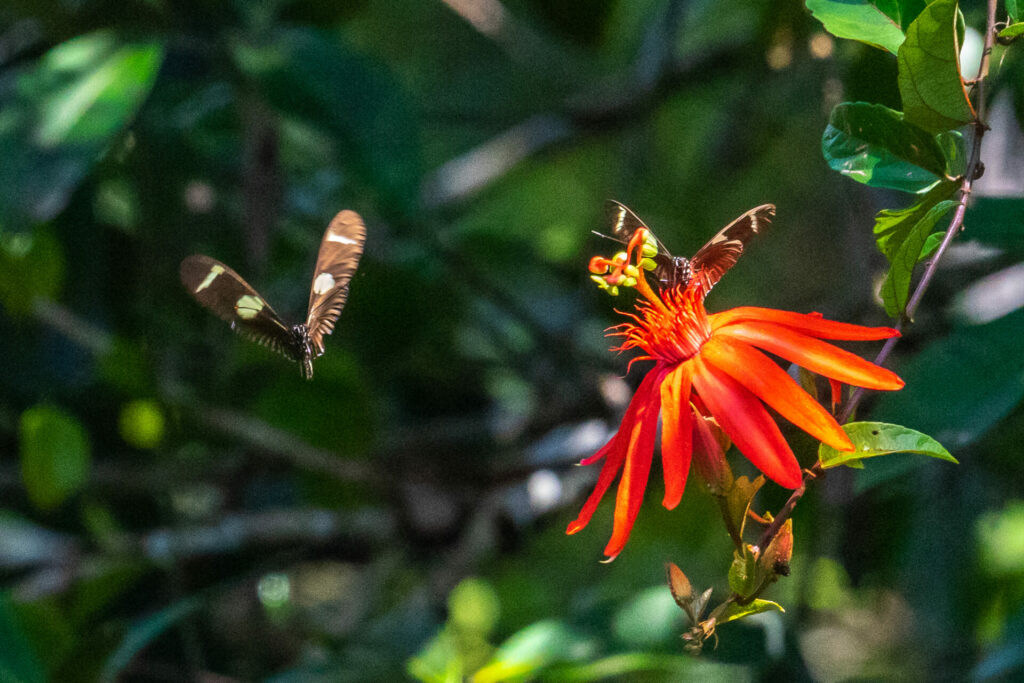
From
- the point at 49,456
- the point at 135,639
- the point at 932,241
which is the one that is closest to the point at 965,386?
the point at 932,241

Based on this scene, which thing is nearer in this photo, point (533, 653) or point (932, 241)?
point (932, 241)

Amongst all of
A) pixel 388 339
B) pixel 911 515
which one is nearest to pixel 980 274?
Answer: pixel 911 515

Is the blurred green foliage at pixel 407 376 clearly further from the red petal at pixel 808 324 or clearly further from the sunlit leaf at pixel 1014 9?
the sunlit leaf at pixel 1014 9

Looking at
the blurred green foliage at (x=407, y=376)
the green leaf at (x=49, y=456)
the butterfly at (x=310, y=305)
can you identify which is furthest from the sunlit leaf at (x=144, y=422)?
the butterfly at (x=310, y=305)

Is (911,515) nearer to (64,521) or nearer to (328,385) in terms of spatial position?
(328,385)

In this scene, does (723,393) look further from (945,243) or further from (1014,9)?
(1014,9)
